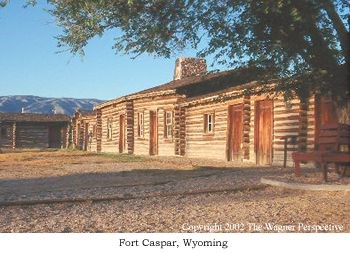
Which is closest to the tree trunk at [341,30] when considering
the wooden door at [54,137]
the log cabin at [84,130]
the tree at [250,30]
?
the tree at [250,30]

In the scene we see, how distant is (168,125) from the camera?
25.1 meters

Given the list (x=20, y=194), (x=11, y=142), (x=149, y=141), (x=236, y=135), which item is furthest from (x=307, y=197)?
(x=11, y=142)

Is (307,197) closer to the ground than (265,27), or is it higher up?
closer to the ground

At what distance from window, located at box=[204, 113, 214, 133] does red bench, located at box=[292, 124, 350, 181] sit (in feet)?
35.4

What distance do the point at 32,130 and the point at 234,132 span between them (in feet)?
100

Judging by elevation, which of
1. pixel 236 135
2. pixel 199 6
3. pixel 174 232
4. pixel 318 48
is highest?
pixel 199 6

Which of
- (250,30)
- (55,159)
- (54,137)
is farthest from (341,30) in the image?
(54,137)

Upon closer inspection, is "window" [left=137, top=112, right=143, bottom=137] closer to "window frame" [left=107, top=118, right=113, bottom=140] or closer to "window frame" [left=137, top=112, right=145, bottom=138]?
"window frame" [left=137, top=112, right=145, bottom=138]

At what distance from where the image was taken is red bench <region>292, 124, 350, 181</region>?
945 cm

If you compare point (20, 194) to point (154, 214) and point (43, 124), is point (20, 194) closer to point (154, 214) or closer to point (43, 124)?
point (154, 214)

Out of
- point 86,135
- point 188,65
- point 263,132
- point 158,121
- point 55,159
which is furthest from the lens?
point 86,135

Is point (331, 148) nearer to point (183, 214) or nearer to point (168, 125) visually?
point (183, 214)

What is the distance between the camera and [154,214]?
277 inches

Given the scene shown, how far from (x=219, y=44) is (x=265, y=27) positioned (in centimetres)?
84
